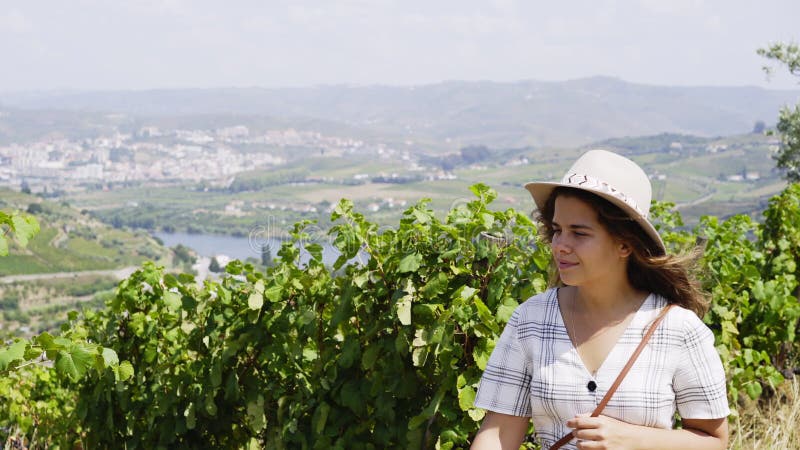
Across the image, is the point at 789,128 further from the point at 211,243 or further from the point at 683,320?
the point at 211,243

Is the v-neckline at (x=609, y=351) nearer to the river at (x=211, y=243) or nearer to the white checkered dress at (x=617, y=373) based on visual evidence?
the white checkered dress at (x=617, y=373)

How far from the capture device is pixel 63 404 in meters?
6.29

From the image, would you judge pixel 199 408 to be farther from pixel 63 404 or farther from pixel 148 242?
pixel 148 242

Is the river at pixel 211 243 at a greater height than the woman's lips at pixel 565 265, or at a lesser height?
lesser

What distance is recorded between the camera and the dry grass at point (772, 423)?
13.1ft

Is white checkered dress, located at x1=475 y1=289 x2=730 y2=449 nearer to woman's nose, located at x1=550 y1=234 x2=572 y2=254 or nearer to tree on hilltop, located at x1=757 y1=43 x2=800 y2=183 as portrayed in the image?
woman's nose, located at x1=550 y1=234 x2=572 y2=254

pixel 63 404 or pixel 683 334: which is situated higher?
pixel 683 334

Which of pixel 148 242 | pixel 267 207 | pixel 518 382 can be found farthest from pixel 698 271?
pixel 267 207

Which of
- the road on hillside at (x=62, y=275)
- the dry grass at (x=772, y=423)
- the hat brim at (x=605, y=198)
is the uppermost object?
the hat brim at (x=605, y=198)

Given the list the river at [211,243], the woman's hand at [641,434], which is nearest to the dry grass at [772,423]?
the woman's hand at [641,434]

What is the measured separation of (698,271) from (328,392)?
1.86m

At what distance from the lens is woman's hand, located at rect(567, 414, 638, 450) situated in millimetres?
1754

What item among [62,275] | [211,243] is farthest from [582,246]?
[211,243]

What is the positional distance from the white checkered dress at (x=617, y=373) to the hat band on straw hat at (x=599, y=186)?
0.26m
